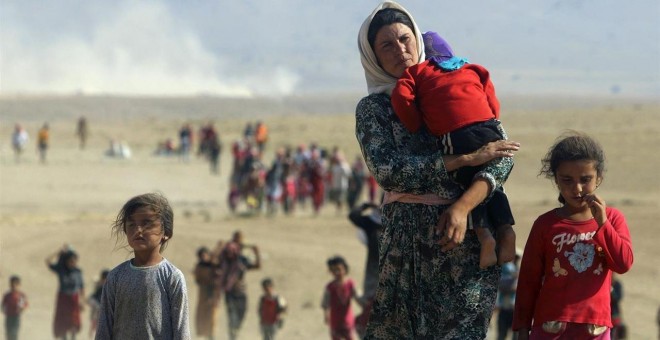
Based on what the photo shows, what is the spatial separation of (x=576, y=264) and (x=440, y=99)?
2.43 feet

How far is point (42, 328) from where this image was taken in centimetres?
1566

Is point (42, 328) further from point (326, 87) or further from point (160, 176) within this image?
point (326, 87)

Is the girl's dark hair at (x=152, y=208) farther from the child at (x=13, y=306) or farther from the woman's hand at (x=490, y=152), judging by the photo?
the child at (x=13, y=306)

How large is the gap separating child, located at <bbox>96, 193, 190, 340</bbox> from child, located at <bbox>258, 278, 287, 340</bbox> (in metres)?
7.99

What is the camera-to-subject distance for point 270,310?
12.9 metres

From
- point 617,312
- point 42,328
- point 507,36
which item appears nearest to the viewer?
point 617,312

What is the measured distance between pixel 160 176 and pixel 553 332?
2949 cm

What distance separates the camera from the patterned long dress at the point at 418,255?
4.62 m

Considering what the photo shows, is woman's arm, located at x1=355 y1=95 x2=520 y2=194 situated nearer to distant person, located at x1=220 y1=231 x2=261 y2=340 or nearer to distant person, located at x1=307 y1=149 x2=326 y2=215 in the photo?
distant person, located at x1=220 y1=231 x2=261 y2=340

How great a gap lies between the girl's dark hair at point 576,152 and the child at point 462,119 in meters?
0.23

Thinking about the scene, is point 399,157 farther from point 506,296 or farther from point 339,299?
point 339,299

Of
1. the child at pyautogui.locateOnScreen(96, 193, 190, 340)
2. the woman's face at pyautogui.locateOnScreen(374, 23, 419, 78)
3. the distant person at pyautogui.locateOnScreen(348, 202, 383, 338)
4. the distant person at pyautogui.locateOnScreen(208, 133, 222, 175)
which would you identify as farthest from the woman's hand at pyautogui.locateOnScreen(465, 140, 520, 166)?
the distant person at pyautogui.locateOnScreen(208, 133, 222, 175)

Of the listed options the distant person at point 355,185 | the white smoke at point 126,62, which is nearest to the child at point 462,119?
the distant person at point 355,185

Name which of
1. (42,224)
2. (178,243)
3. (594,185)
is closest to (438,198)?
(594,185)
